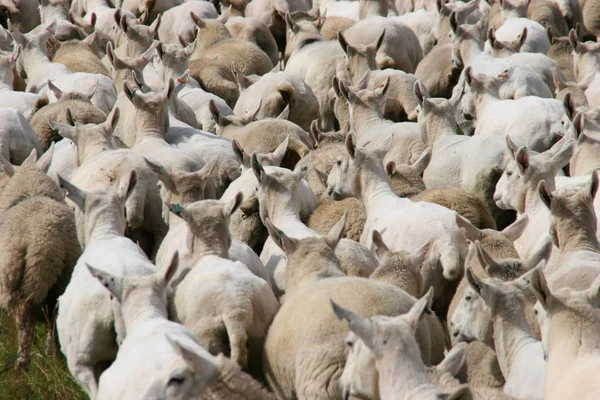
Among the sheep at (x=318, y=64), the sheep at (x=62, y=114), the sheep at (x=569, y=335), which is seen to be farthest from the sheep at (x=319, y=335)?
the sheep at (x=318, y=64)

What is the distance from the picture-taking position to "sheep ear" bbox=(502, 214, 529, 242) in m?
7.52

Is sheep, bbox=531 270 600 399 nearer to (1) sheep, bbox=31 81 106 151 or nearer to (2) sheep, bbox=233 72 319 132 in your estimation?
(1) sheep, bbox=31 81 106 151

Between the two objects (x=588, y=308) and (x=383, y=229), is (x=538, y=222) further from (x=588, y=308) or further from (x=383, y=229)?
(x=588, y=308)

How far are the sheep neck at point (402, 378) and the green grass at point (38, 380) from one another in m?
2.40

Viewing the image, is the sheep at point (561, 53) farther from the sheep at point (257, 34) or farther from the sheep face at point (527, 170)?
the sheep face at point (527, 170)

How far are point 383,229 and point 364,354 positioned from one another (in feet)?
9.38

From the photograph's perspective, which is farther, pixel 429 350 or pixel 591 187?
pixel 591 187

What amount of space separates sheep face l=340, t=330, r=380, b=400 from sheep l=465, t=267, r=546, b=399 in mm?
1060

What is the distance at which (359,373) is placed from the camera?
4.95 meters

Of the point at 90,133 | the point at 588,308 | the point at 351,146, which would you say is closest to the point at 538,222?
the point at 351,146

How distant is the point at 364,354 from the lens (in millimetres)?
4922

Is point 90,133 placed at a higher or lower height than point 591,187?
lower

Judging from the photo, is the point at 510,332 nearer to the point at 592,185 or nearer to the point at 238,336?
the point at 238,336

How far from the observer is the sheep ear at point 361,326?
4828 mm
